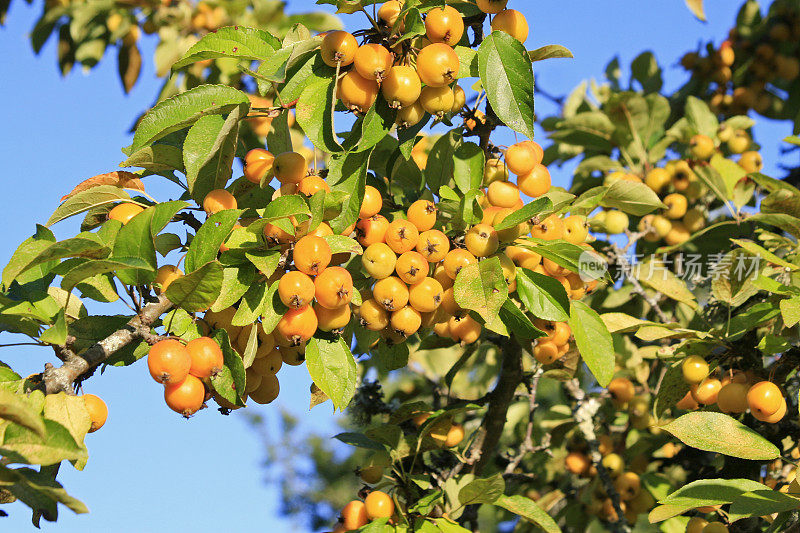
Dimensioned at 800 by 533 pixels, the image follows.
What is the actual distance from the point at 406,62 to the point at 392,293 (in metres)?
0.59

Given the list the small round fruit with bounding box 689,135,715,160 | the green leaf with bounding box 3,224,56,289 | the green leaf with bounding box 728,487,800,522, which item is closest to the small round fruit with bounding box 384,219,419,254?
the green leaf with bounding box 3,224,56,289

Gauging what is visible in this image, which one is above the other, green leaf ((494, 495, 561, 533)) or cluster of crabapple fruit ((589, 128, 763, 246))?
cluster of crabapple fruit ((589, 128, 763, 246))

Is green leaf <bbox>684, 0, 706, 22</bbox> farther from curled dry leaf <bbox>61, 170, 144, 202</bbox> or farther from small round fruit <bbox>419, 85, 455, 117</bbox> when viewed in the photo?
curled dry leaf <bbox>61, 170, 144, 202</bbox>

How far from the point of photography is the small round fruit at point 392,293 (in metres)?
1.80

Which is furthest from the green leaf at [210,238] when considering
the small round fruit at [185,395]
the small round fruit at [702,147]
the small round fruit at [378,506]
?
the small round fruit at [702,147]

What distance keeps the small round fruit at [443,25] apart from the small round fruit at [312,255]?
0.59 metres

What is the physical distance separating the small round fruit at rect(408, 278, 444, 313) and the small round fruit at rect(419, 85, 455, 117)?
17.3 inches

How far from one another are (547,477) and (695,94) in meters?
2.78

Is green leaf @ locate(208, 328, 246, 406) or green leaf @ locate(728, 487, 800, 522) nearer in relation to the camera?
green leaf @ locate(208, 328, 246, 406)

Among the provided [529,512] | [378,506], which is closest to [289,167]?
[378,506]

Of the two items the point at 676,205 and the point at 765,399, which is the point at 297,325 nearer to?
the point at 765,399

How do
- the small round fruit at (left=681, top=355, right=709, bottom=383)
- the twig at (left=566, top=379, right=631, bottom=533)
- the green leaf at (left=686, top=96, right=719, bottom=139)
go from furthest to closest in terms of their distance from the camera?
the green leaf at (left=686, top=96, right=719, bottom=139) → the twig at (left=566, top=379, right=631, bottom=533) → the small round fruit at (left=681, top=355, right=709, bottom=383)

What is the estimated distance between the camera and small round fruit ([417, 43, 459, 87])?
5.52 ft

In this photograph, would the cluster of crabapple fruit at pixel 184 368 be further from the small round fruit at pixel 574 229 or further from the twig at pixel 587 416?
the twig at pixel 587 416
